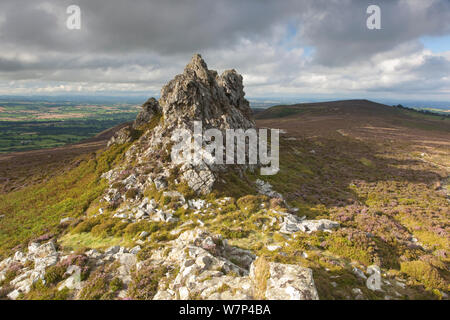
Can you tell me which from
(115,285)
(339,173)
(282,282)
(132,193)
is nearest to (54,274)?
(115,285)

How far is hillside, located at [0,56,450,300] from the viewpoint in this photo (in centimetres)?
1160

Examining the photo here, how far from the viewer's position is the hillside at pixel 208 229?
38.1 ft

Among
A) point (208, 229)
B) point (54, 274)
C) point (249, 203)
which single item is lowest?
point (54, 274)

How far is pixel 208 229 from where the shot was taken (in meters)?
18.7

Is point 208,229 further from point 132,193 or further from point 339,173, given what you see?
point 339,173

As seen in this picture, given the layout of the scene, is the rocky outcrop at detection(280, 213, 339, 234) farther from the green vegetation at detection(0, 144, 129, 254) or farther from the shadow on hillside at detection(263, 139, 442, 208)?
the green vegetation at detection(0, 144, 129, 254)

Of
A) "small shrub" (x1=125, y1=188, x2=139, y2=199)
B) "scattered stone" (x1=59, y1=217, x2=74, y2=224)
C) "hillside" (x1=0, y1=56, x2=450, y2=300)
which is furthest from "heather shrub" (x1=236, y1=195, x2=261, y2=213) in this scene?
"scattered stone" (x1=59, y1=217, x2=74, y2=224)

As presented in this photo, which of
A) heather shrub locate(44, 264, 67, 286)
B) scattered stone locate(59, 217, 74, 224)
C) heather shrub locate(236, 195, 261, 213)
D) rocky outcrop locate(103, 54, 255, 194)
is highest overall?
rocky outcrop locate(103, 54, 255, 194)

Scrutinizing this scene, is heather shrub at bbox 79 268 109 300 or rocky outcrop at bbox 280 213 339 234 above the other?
rocky outcrop at bbox 280 213 339 234

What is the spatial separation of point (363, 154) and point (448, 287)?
58471 mm

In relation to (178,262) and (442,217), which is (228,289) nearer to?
(178,262)

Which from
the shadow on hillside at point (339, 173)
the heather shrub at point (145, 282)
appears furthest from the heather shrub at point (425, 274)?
the heather shrub at point (145, 282)

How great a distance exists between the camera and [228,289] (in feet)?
32.4
